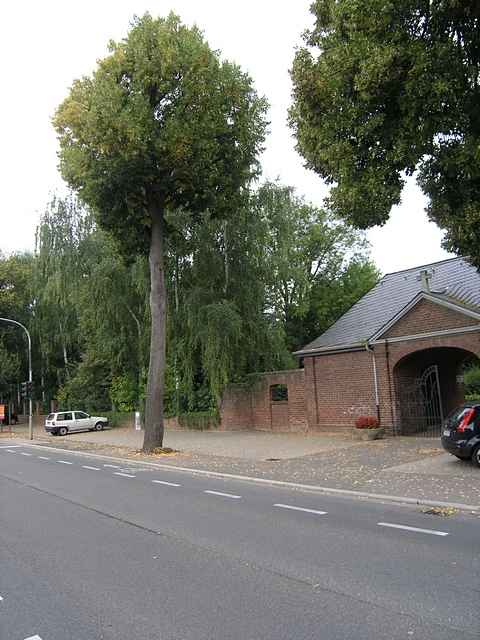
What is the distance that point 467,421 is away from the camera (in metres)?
12.3

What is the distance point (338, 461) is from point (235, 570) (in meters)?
9.31

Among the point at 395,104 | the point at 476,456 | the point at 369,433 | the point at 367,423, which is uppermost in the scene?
the point at 395,104

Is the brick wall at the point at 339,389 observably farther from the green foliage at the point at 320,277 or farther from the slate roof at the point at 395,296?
the green foliage at the point at 320,277

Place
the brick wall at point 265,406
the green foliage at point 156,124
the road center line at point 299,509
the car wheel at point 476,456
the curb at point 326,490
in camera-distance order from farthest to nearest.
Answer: the brick wall at point 265,406 < the green foliage at point 156,124 < the car wheel at point 476,456 < the curb at point 326,490 < the road center line at point 299,509

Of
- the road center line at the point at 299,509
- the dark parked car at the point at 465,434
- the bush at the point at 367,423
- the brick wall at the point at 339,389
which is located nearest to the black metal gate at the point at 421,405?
the bush at the point at 367,423

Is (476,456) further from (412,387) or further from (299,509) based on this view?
(412,387)

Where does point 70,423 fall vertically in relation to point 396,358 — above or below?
below

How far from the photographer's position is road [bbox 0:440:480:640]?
4.32m

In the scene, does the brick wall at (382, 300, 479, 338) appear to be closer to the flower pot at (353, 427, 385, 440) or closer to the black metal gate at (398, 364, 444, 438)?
the black metal gate at (398, 364, 444, 438)

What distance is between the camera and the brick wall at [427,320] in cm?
1791

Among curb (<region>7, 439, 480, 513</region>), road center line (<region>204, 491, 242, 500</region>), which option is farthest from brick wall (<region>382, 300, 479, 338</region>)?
road center line (<region>204, 491, 242, 500</region>)

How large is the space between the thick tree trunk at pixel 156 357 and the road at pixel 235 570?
9.41 metres

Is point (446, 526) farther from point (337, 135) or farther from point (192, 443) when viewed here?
point (192, 443)

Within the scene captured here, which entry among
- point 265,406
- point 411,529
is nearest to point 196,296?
point 265,406
